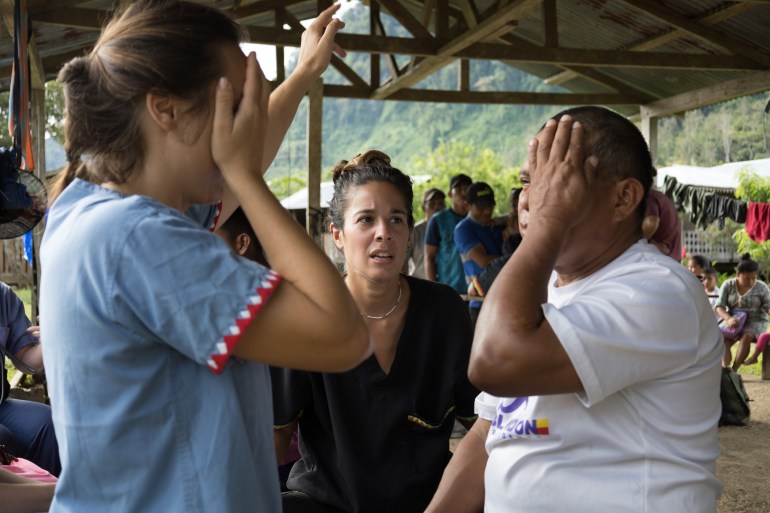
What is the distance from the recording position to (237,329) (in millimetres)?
1148

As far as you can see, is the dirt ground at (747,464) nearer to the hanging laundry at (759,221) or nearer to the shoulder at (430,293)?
the shoulder at (430,293)

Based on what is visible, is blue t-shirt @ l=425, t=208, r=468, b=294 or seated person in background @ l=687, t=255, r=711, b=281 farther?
seated person in background @ l=687, t=255, r=711, b=281

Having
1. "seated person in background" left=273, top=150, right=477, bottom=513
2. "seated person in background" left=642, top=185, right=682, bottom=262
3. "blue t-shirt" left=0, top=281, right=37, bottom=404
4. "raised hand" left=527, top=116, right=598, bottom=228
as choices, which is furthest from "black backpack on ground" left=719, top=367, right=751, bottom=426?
"raised hand" left=527, top=116, right=598, bottom=228

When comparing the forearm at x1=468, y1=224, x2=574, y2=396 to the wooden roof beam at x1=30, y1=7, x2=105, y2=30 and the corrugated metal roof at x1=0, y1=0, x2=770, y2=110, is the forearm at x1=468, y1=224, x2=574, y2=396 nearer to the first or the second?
the corrugated metal roof at x1=0, y1=0, x2=770, y2=110

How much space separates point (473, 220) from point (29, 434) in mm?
4157

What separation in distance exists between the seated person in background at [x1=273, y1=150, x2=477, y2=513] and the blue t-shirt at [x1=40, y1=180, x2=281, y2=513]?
1128 millimetres

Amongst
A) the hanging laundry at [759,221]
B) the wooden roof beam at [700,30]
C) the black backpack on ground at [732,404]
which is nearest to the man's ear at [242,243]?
the black backpack on ground at [732,404]

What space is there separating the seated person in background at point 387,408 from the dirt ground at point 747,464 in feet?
9.18

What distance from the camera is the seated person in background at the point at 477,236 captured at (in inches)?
276

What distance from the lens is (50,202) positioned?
1.40 metres

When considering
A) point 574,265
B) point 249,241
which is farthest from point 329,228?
point 574,265

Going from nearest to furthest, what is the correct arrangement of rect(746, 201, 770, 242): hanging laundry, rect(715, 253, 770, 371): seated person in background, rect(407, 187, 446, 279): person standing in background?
rect(407, 187, 446, 279): person standing in background
rect(715, 253, 770, 371): seated person in background
rect(746, 201, 770, 242): hanging laundry

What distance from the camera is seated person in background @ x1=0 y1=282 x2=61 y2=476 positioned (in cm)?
388

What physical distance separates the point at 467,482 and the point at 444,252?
19.4 ft
